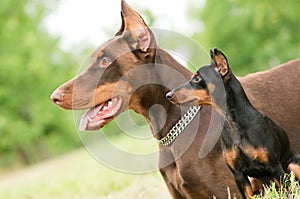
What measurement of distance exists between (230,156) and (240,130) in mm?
206

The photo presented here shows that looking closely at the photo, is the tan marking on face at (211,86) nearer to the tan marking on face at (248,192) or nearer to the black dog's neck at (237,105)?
the black dog's neck at (237,105)

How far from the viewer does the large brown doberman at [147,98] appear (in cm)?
449

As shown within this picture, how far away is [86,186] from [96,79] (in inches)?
138

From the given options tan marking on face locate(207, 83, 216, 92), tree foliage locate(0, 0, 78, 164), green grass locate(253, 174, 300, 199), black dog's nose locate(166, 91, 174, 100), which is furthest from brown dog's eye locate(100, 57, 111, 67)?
tree foliage locate(0, 0, 78, 164)

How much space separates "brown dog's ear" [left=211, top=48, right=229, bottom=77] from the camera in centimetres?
434

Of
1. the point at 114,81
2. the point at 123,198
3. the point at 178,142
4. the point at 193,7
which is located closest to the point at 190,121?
the point at 178,142

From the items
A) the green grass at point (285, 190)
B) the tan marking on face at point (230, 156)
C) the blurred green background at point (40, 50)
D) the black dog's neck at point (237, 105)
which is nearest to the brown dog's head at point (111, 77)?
the black dog's neck at point (237, 105)

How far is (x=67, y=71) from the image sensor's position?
121ft

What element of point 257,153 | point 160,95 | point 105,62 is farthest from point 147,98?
point 257,153

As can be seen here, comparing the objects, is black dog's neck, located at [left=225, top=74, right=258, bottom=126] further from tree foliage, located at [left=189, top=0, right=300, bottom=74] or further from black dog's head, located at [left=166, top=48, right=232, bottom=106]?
tree foliage, located at [left=189, top=0, right=300, bottom=74]

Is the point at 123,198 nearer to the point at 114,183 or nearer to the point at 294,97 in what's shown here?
the point at 114,183

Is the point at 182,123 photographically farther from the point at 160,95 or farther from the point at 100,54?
the point at 100,54

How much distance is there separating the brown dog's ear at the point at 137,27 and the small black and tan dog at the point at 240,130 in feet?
1.58

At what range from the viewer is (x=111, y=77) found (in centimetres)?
456
